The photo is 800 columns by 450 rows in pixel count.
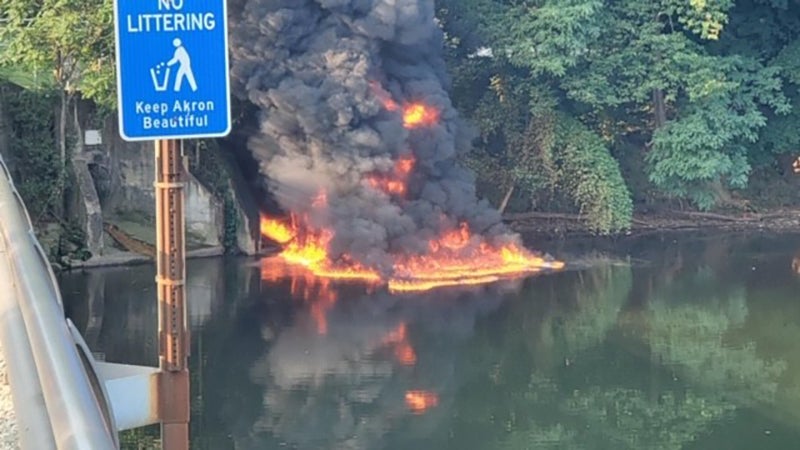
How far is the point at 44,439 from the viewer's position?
216 centimetres

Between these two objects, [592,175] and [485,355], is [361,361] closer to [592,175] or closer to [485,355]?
[485,355]

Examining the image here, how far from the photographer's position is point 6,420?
8.70ft

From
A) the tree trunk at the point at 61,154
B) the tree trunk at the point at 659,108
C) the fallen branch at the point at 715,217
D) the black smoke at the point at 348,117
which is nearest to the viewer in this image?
the tree trunk at the point at 61,154

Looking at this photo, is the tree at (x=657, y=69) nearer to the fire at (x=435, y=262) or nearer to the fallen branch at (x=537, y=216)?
the fallen branch at (x=537, y=216)

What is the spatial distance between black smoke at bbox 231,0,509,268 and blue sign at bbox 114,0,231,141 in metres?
14.2

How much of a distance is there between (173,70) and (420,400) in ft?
26.9

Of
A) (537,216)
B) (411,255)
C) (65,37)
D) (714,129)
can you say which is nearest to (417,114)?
(411,255)

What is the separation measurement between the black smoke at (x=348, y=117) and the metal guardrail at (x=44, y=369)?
46.0 feet

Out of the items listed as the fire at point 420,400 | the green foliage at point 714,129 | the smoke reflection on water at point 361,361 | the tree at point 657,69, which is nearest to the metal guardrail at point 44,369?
the smoke reflection on water at point 361,361

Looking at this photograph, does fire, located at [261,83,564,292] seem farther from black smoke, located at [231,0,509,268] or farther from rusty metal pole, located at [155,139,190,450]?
rusty metal pole, located at [155,139,190,450]

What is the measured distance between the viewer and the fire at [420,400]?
10922 mm

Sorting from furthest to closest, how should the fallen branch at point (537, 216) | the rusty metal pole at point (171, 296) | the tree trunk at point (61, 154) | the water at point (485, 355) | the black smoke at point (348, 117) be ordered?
the fallen branch at point (537, 216)
the black smoke at point (348, 117)
the tree trunk at point (61, 154)
the water at point (485, 355)
the rusty metal pole at point (171, 296)

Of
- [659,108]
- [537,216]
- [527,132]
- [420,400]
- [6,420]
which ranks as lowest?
[420,400]

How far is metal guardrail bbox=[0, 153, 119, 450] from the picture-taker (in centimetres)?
216
